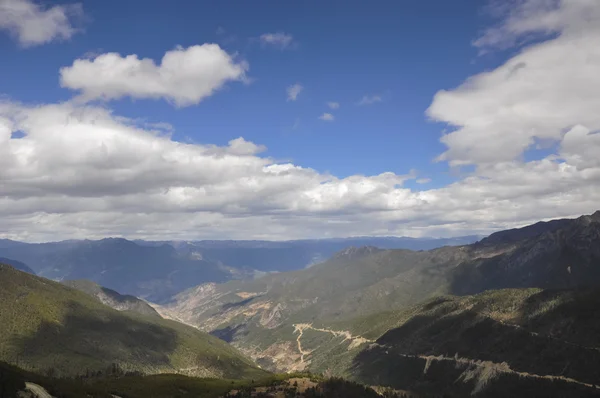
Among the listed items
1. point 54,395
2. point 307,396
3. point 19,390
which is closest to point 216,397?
point 307,396

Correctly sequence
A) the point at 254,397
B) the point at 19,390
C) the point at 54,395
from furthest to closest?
the point at 254,397 → the point at 54,395 → the point at 19,390

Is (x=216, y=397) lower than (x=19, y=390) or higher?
lower

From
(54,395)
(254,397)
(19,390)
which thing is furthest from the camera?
(254,397)

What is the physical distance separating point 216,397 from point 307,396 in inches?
1505

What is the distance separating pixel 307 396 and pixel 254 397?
2323 centimetres

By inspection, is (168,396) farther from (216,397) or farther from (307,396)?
(307,396)

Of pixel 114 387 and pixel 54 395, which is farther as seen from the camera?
pixel 114 387

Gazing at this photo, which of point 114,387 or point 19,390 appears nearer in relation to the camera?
→ point 19,390

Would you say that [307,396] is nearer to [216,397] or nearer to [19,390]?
[216,397]

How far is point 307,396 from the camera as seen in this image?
197 meters

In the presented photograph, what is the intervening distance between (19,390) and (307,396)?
120947 millimetres

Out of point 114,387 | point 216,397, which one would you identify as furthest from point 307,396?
point 114,387

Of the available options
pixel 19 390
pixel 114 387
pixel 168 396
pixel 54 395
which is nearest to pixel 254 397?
pixel 168 396

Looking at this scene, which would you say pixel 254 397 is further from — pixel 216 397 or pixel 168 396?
pixel 168 396
